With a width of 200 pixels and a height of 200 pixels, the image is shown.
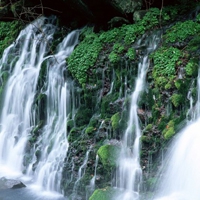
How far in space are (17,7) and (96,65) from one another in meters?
5.94

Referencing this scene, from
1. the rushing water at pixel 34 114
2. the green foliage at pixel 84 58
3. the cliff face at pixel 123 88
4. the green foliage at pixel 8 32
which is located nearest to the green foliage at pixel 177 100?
the cliff face at pixel 123 88

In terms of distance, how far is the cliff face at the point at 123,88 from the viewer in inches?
274

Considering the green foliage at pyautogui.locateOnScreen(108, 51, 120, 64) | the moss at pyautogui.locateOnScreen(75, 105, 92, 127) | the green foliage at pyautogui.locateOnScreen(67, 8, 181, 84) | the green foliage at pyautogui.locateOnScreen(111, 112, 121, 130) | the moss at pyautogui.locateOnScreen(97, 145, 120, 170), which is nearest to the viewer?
the moss at pyautogui.locateOnScreen(97, 145, 120, 170)

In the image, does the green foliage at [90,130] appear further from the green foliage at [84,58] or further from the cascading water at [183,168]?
the cascading water at [183,168]

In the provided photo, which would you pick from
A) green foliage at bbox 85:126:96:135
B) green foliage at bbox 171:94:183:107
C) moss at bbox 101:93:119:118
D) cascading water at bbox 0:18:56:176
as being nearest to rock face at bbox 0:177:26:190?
cascading water at bbox 0:18:56:176

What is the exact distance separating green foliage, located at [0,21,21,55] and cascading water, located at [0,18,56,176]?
0.56m

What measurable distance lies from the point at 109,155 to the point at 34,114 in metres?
3.49

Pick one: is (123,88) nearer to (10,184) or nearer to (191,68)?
(191,68)

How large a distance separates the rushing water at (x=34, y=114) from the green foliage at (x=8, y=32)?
1.26m

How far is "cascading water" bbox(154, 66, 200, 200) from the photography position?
5836 millimetres

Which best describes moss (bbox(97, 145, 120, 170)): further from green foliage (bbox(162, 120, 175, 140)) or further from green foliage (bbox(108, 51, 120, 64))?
green foliage (bbox(108, 51, 120, 64))

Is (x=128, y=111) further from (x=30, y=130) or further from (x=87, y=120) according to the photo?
(x=30, y=130)

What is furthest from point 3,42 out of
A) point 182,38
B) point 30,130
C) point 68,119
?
point 182,38

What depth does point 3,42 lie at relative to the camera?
523 inches
